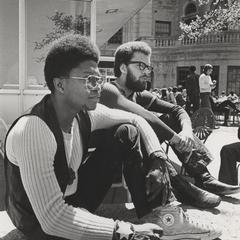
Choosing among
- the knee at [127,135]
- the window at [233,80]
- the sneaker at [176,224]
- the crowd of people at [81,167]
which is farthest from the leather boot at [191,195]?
the window at [233,80]

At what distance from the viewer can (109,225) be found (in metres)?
1.86

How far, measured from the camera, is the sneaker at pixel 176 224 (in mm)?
2580

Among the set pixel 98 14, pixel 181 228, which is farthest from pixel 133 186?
pixel 98 14

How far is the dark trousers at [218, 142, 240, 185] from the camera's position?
426 cm

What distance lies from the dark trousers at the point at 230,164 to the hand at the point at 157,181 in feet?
6.06

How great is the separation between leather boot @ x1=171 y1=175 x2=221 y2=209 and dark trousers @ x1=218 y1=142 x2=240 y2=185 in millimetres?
1005

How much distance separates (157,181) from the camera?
2488 mm

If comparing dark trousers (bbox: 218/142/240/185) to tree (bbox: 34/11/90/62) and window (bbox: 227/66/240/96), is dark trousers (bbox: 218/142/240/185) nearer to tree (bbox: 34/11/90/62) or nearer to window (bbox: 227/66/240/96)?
tree (bbox: 34/11/90/62)

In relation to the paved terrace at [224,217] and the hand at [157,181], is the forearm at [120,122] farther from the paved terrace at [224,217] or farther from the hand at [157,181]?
the paved terrace at [224,217]

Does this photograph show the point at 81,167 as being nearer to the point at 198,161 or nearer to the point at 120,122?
the point at 120,122

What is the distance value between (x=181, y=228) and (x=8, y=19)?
15.8 feet

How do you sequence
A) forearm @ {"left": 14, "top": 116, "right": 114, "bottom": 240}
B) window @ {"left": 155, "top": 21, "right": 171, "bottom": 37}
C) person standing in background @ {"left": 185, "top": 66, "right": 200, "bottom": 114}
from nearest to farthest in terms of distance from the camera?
1. forearm @ {"left": 14, "top": 116, "right": 114, "bottom": 240}
2. person standing in background @ {"left": 185, "top": 66, "right": 200, "bottom": 114}
3. window @ {"left": 155, "top": 21, "right": 171, "bottom": 37}

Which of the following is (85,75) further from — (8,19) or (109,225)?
(8,19)

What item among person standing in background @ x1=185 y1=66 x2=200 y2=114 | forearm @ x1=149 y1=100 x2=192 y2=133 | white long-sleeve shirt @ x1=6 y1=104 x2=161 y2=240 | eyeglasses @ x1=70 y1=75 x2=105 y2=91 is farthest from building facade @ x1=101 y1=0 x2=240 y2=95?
white long-sleeve shirt @ x1=6 y1=104 x2=161 y2=240
